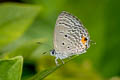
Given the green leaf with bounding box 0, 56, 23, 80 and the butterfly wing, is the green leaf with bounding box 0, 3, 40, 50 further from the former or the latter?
the green leaf with bounding box 0, 56, 23, 80

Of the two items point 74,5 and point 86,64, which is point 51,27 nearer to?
point 74,5

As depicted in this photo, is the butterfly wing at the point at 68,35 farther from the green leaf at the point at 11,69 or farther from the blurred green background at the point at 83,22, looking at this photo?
the green leaf at the point at 11,69

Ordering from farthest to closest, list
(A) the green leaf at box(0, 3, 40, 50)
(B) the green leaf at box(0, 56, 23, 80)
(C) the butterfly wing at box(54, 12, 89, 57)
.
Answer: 1. (A) the green leaf at box(0, 3, 40, 50)
2. (C) the butterfly wing at box(54, 12, 89, 57)
3. (B) the green leaf at box(0, 56, 23, 80)

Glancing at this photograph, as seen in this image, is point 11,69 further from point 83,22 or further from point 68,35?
point 83,22

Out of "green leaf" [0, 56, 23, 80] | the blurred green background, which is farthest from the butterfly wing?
"green leaf" [0, 56, 23, 80]

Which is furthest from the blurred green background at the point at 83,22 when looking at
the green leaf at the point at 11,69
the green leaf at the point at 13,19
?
the green leaf at the point at 11,69

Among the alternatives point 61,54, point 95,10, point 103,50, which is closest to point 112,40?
point 103,50
